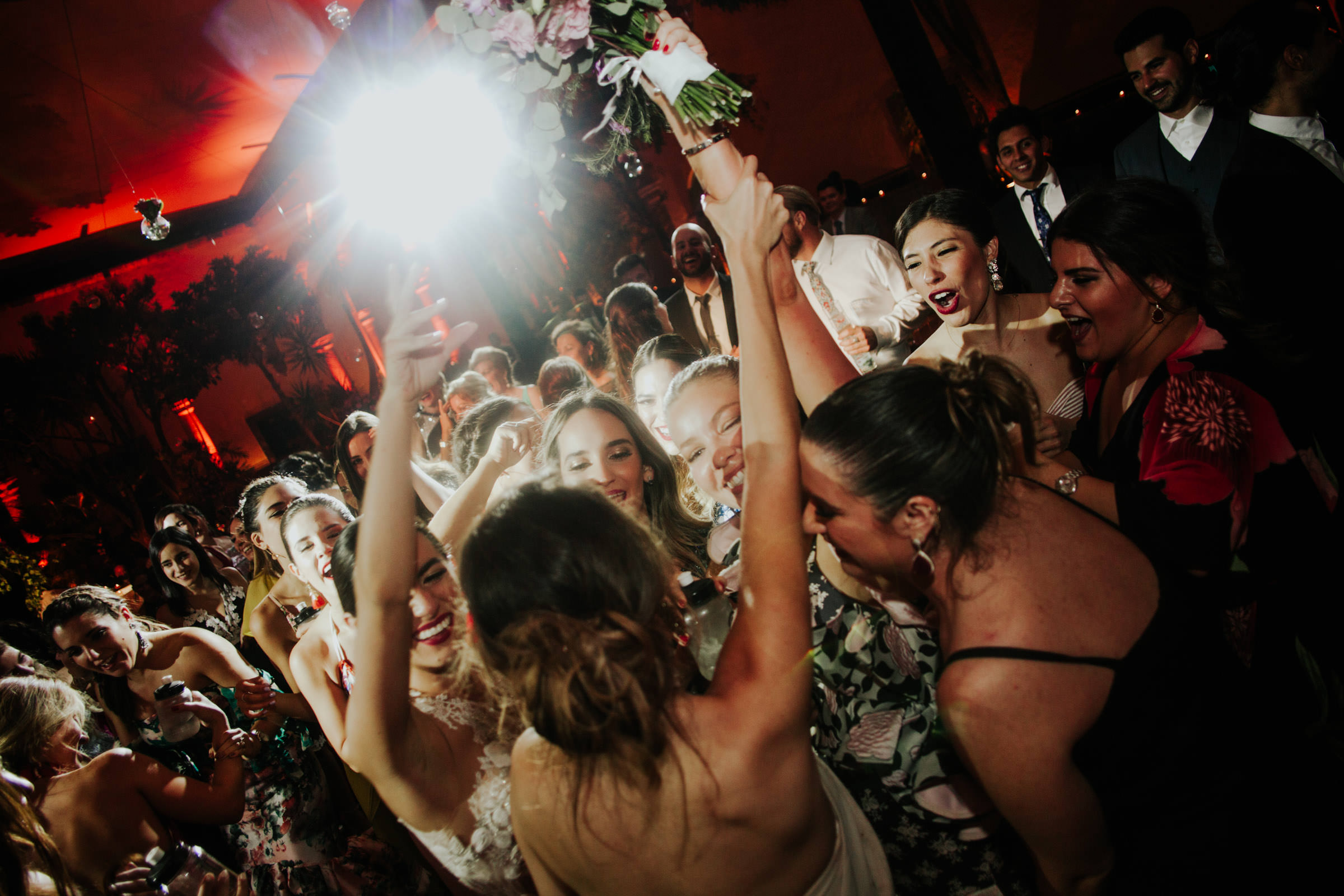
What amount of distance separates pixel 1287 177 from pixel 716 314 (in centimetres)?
293

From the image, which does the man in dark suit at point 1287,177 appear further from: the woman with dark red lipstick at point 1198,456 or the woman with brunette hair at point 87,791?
the woman with brunette hair at point 87,791

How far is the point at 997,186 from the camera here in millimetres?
4922

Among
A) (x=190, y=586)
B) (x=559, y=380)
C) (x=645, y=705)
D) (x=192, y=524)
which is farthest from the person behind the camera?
(x=192, y=524)

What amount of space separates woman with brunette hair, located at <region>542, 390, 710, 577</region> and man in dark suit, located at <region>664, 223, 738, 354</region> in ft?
5.76

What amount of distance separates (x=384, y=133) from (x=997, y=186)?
187 inches

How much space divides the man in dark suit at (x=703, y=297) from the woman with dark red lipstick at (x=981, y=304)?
1.61 meters

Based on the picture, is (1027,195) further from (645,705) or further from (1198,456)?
(645,705)

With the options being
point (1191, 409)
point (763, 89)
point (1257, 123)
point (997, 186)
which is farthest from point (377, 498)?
point (763, 89)

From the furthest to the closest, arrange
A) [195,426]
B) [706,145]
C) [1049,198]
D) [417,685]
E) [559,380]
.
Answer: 1. [195,426]
2. [559,380]
3. [1049,198]
4. [417,685]
5. [706,145]

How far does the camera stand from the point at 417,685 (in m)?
1.90

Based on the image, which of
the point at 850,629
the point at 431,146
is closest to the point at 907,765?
the point at 850,629

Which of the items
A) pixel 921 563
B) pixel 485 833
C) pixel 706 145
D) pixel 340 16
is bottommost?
pixel 485 833

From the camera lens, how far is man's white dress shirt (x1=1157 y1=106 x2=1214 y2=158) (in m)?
3.22

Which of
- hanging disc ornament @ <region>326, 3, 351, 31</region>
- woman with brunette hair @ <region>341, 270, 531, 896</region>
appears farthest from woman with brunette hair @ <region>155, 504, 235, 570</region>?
woman with brunette hair @ <region>341, 270, 531, 896</region>
